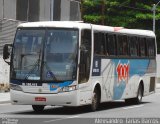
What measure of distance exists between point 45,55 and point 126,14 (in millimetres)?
50007

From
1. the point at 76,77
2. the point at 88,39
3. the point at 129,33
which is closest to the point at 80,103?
the point at 76,77

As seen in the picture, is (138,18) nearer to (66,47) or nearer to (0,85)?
(0,85)

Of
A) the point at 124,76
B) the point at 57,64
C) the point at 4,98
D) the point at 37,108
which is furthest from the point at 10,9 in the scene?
the point at 57,64

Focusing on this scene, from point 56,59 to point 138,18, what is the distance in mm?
49341

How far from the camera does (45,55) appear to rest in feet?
70.0

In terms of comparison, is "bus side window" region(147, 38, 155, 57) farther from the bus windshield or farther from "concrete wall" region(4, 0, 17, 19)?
"concrete wall" region(4, 0, 17, 19)

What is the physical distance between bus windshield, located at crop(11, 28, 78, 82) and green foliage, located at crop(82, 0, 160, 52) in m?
47.6

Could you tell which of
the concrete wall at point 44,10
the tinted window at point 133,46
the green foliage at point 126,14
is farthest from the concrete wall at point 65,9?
the tinted window at point 133,46

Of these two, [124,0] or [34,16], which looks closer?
[34,16]

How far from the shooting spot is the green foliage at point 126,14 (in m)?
69.6

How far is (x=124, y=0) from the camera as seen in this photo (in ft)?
234

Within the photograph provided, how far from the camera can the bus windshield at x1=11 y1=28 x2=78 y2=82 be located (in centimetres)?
2116

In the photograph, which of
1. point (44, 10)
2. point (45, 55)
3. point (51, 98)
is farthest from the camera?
point (44, 10)

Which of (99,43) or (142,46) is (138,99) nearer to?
(142,46)
